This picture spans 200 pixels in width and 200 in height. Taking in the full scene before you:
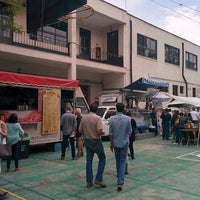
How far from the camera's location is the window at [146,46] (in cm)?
2353

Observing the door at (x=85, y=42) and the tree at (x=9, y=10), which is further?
the door at (x=85, y=42)

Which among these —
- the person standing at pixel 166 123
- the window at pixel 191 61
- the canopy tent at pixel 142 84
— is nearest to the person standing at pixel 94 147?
the person standing at pixel 166 123

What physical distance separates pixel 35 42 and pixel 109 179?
11558 mm

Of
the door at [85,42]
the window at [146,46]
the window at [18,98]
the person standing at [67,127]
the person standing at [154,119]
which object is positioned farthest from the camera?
the window at [146,46]

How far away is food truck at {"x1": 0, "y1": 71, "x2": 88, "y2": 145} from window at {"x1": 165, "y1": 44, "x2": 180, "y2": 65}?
1815 cm

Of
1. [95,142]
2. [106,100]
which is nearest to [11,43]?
[106,100]

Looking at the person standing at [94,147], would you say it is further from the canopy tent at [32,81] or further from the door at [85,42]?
the door at [85,42]

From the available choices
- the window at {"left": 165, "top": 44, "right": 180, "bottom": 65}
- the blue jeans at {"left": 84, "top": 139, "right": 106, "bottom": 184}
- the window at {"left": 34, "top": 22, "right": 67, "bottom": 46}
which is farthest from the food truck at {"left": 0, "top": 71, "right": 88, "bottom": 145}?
the window at {"left": 165, "top": 44, "right": 180, "bottom": 65}

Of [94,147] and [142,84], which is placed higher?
[142,84]

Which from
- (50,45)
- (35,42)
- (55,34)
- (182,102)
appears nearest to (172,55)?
(182,102)

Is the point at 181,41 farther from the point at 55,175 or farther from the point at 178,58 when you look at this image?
the point at 55,175

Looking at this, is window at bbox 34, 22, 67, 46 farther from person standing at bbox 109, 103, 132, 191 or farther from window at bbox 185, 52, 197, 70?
window at bbox 185, 52, 197, 70

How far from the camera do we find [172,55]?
91.9ft

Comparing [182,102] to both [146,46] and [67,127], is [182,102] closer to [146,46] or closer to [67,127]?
[146,46]
